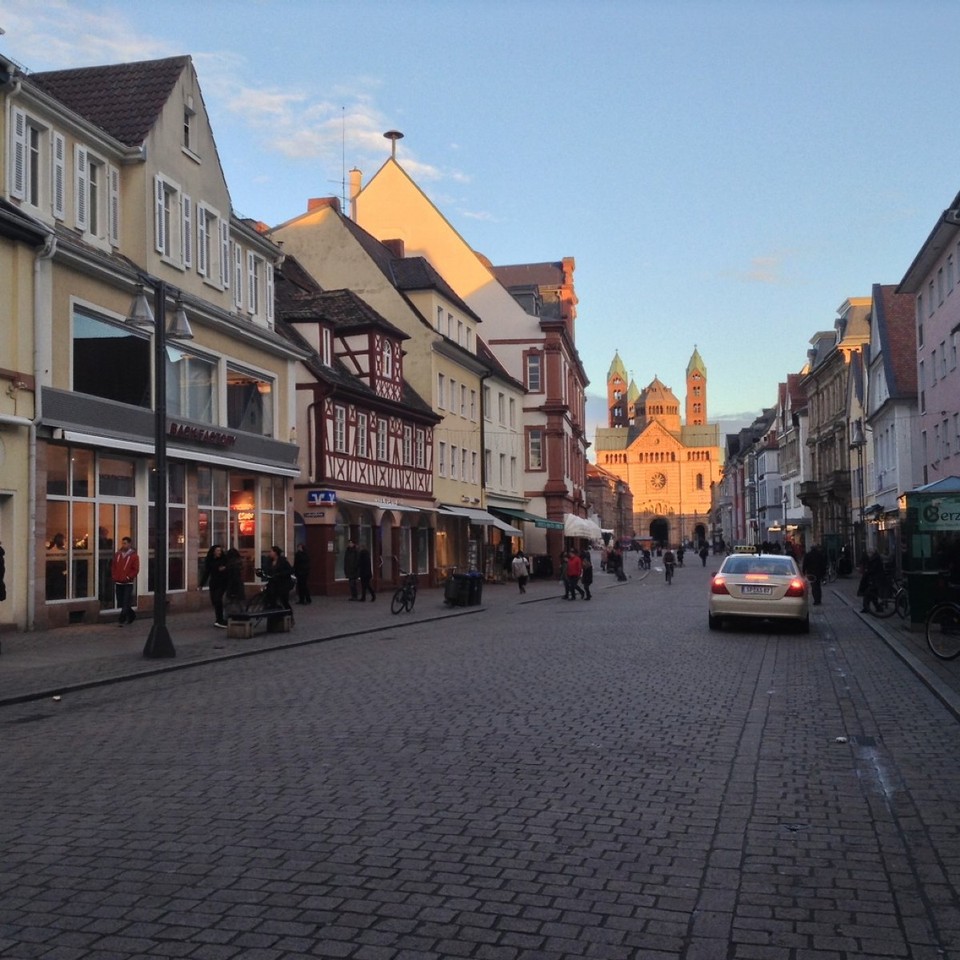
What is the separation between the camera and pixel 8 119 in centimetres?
2112

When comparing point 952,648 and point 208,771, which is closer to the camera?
point 208,771

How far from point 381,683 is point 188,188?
17.5 meters

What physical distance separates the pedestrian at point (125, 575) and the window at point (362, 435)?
1614 cm

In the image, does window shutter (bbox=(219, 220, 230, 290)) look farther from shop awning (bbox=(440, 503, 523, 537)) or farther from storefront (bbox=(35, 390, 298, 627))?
shop awning (bbox=(440, 503, 523, 537))

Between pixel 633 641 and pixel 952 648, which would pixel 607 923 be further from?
pixel 633 641

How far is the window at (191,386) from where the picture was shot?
2664 centimetres

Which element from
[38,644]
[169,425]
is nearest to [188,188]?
[169,425]

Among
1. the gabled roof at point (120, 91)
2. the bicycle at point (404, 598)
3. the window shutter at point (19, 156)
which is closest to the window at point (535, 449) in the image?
the bicycle at point (404, 598)

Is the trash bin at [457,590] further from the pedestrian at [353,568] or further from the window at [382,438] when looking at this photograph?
the window at [382,438]

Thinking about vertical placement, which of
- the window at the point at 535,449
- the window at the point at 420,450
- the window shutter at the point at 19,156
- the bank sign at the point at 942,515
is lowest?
the bank sign at the point at 942,515

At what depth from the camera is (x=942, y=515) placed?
20672 mm

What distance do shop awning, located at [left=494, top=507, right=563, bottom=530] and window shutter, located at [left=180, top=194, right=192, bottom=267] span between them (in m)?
31.1

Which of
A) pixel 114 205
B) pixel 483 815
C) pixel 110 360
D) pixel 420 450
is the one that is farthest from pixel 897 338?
pixel 483 815

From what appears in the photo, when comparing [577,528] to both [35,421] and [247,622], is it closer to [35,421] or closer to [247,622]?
[247,622]
